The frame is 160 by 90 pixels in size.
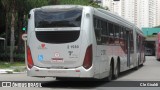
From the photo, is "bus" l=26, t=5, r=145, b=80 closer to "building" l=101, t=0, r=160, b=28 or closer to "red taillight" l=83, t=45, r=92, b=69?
"red taillight" l=83, t=45, r=92, b=69

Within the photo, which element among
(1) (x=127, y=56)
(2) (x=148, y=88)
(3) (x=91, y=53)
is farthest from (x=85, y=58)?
(1) (x=127, y=56)

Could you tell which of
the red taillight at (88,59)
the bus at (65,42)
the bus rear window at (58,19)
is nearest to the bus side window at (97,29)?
the bus at (65,42)

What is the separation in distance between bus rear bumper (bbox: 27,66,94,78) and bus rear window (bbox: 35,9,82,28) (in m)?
1.65

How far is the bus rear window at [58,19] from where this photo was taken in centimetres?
1570

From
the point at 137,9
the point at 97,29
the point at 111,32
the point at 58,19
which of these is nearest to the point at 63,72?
the point at 58,19

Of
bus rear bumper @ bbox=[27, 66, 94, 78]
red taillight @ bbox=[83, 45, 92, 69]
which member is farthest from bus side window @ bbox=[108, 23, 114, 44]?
bus rear bumper @ bbox=[27, 66, 94, 78]

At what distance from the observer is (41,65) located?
15.8 metres

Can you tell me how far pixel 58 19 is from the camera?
15.9m

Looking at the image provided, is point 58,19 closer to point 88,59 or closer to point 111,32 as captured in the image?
point 88,59

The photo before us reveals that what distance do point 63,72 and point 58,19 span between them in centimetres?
201

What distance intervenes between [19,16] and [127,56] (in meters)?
20.9

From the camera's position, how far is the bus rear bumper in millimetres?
15258

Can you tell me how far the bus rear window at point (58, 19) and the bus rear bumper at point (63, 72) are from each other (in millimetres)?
1647

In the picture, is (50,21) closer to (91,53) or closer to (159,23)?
(91,53)
